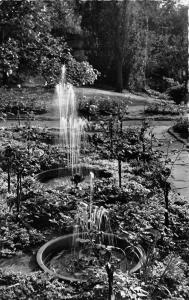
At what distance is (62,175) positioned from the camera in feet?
26.9

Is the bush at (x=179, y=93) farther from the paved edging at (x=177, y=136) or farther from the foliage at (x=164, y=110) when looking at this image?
the paved edging at (x=177, y=136)

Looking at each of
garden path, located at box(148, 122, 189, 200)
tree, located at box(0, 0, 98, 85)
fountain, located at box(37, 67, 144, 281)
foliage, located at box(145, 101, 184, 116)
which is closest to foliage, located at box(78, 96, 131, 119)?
foliage, located at box(145, 101, 184, 116)

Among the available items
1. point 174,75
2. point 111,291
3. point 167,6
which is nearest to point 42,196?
point 111,291

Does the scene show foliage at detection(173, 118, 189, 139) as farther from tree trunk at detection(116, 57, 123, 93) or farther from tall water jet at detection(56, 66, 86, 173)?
tree trunk at detection(116, 57, 123, 93)

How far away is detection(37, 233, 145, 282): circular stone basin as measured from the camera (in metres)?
4.43

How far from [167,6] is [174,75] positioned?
9.51 m

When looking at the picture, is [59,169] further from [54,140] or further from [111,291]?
[111,291]

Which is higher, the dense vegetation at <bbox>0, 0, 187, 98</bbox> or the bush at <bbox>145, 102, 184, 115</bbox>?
the dense vegetation at <bbox>0, 0, 187, 98</bbox>

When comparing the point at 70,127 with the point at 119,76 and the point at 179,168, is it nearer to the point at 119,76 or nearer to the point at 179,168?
the point at 179,168

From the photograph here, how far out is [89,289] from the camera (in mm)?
3879

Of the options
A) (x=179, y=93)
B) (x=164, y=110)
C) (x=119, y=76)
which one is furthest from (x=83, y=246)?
(x=119, y=76)

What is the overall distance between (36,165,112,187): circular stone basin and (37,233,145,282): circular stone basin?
2638 mm

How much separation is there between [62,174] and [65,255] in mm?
3418

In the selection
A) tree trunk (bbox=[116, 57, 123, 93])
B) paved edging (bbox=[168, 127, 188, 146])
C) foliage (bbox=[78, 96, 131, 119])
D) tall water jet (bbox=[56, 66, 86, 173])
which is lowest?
paved edging (bbox=[168, 127, 188, 146])
